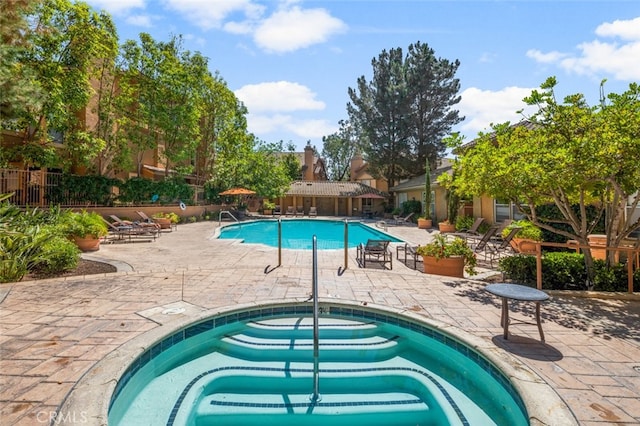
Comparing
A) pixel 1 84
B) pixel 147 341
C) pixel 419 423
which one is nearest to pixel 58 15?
pixel 1 84

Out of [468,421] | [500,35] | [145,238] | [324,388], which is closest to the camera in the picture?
[468,421]

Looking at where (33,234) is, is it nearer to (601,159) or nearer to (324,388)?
(324,388)

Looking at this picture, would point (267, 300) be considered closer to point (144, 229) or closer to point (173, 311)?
point (173, 311)

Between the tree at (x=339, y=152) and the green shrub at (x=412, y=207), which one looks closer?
the green shrub at (x=412, y=207)

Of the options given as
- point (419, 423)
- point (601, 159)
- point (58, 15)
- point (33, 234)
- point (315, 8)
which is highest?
point (58, 15)

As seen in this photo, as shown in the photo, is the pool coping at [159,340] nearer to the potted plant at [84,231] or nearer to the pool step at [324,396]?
the pool step at [324,396]

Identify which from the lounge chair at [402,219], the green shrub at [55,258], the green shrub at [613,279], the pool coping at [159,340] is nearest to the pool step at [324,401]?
the pool coping at [159,340]

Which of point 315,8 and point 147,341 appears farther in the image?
point 315,8

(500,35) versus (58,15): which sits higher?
(58,15)

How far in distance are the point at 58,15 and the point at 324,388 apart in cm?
2010

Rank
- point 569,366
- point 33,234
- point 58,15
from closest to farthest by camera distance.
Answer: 1. point 569,366
2. point 33,234
3. point 58,15

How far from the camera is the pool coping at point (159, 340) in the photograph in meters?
2.59

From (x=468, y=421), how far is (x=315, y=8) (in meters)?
9.96

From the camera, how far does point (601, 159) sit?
17.2 feet
